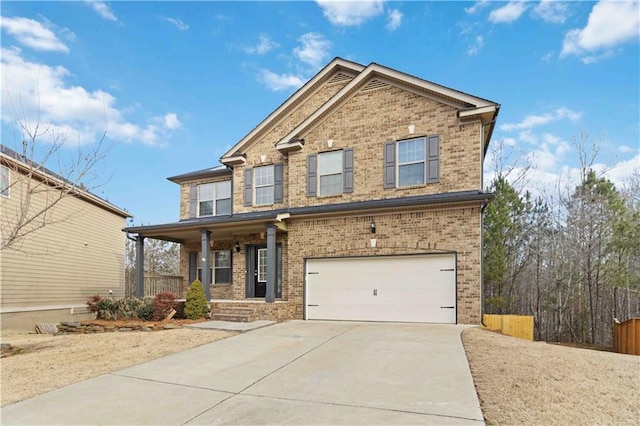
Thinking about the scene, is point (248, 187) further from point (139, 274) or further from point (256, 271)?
point (139, 274)

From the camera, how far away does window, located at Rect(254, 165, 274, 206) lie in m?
15.2

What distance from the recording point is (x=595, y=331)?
16500 millimetres

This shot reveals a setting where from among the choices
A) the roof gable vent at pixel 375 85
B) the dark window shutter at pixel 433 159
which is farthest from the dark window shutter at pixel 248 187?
the dark window shutter at pixel 433 159

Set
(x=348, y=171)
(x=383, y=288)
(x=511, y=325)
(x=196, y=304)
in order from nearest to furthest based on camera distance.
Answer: (x=511, y=325), (x=383, y=288), (x=196, y=304), (x=348, y=171)

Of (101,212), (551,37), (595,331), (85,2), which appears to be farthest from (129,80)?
(595,331)

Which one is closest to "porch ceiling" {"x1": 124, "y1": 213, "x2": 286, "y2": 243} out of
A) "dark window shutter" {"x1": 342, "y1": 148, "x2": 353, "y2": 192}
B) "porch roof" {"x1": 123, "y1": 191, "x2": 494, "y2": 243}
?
"porch roof" {"x1": 123, "y1": 191, "x2": 494, "y2": 243}

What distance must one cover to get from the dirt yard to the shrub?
2781 mm

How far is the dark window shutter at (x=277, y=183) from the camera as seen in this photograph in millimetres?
14812

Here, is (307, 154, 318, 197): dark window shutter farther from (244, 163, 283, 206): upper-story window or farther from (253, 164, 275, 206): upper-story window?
(253, 164, 275, 206): upper-story window

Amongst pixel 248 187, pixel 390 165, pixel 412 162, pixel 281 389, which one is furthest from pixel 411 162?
pixel 281 389

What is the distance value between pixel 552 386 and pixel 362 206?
7675 mm

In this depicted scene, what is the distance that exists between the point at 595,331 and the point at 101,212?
23.3m

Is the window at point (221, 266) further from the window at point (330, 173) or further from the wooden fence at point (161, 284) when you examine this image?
the window at point (330, 173)

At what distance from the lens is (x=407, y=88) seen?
12664 millimetres
